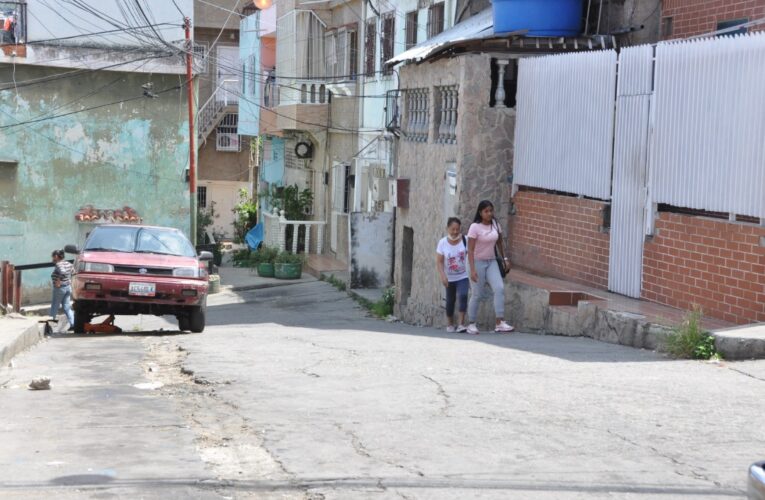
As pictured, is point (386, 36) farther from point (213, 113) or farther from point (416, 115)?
point (213, 113)

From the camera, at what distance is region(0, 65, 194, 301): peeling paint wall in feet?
94.6

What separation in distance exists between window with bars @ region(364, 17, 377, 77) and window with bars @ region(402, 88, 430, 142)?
296 inches

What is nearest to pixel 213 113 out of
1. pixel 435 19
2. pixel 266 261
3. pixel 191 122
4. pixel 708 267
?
pixel 266 261

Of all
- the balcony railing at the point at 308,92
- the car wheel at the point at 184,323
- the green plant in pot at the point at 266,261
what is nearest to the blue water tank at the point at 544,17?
the car wheel at the point at 184,323

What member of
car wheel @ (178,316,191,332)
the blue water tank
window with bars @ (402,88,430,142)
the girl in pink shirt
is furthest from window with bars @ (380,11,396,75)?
the girl in pink shirt

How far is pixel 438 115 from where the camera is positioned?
66.2 feet

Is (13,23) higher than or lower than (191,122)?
higher

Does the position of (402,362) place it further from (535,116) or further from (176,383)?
(535,116)

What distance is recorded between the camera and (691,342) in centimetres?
1077

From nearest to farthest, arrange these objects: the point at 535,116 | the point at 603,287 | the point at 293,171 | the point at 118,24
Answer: the point at 603,287
the point at 535,116
the point at 118,24
the point at 293,171

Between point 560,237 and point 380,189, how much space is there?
1171cm

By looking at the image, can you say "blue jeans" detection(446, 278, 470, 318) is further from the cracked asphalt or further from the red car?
the red car

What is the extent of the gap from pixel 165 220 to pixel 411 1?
345 inches

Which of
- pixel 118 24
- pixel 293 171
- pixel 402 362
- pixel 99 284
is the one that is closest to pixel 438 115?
pixel 99 284
